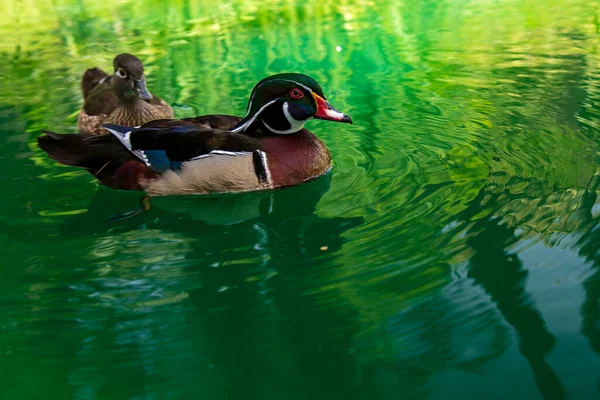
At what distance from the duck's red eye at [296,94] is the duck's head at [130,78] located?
90.7 inches

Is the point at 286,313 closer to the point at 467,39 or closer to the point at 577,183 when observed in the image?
the point at 577,183

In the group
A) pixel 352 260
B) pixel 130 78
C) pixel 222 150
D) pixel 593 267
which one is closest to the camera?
pixel 593 267

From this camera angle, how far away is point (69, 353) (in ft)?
12.7

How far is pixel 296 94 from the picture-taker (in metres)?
6.02

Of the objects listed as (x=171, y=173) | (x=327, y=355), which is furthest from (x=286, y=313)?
(x=171, y=173)

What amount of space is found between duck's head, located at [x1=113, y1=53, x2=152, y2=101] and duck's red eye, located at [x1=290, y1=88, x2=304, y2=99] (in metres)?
2.30

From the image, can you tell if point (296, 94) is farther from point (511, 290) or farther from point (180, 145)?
point (511, 290)

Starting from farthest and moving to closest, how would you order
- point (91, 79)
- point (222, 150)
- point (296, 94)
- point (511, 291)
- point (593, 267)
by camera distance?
point (91, 79), point (296, 94), point (222, 150), point (593, 267), point (511, 291)

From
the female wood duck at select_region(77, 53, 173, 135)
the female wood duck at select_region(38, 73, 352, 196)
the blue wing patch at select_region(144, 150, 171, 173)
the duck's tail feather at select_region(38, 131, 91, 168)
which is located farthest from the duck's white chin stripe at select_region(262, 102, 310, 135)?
the female wood duck at select_region(77, 53, 173, 135)

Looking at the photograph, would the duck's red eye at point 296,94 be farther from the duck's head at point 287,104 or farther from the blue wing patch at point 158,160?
the blue wing patch at point 158,160

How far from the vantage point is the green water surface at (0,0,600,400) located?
361 centimetres

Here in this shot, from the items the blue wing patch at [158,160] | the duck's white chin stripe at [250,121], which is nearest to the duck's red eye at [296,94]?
the duck's white chin stripe at [250,121]

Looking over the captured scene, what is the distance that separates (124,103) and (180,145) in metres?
2.31

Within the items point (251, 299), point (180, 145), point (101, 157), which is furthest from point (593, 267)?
point (101, 157)
